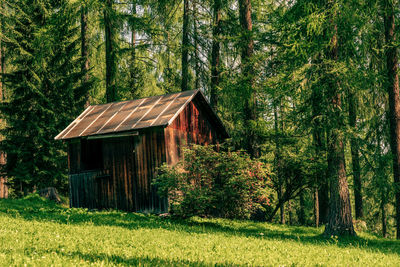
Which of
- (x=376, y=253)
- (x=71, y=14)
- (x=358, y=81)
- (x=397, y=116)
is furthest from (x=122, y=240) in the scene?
(x=71, y=14)

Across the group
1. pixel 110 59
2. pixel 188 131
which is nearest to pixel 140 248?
pixel 188 131

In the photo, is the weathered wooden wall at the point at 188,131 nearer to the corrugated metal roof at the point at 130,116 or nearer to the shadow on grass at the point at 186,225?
the corrugated metal roof at the point at 130,116

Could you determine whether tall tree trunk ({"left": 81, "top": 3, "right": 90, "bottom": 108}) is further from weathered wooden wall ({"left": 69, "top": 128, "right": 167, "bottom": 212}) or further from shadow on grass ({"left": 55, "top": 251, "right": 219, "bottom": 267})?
shadow on grass ({"left": 55, "top": 251, "right": 219, "bottom": 267})

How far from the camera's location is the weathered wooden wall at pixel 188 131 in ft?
44.8

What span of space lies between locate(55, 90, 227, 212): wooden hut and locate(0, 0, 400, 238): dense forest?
2.12 meters

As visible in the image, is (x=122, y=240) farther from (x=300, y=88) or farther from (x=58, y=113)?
(x=58, y=113)

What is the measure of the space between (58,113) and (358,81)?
56.4 ft

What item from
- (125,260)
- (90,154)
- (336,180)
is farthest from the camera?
(90,154)

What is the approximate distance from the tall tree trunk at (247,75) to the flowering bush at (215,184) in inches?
120

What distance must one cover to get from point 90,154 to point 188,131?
4971mm

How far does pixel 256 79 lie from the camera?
14.5 metres

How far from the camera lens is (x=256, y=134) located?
49.7ft

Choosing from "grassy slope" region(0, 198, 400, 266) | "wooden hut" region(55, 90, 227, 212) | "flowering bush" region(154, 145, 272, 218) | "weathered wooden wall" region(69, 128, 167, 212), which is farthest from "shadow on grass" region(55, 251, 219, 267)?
"weathered wooden wall" region(69, 128, 167, 212)

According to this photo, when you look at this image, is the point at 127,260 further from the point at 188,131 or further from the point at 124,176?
the point at 188,131
